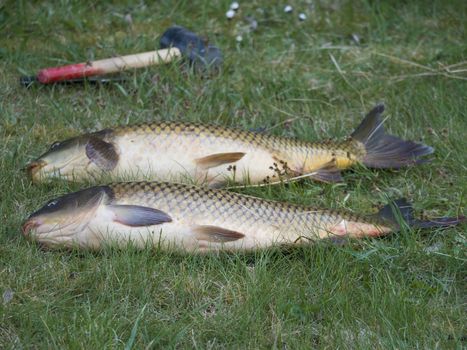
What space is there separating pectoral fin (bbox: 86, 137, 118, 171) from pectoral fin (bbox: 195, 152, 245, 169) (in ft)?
1.64

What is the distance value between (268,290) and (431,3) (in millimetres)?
4628

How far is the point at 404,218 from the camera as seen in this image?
478 centimetres

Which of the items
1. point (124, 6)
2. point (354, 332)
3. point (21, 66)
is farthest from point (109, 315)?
point (124, 6)

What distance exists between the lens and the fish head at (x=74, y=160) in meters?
5.18

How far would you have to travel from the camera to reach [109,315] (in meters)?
3.98

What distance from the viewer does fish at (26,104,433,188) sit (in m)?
5.21

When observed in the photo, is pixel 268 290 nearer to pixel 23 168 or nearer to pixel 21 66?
pixel 23 168

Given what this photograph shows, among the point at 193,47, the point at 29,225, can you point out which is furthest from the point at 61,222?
the point at 193,47

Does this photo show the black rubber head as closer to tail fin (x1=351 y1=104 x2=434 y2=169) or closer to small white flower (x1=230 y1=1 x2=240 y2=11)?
A: small white flower (x1=230 y1=1 x2=240 y2=11)

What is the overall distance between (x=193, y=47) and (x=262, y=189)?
1799 mm

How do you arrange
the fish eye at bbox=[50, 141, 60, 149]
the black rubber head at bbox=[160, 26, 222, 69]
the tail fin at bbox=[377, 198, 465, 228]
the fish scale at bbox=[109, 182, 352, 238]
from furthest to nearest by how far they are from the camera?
the black rubber head at bbox=[160, 26, 222, 69] < the fish eye at bbox=[50, 141, 60, 149] < the tail fin at bbox=[377, 198, 465, 228] < the fish scale at bbox=[109, 182, 352, 238]

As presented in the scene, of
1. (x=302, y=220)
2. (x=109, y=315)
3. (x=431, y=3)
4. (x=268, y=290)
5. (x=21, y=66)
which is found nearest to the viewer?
(x=109, y=315)

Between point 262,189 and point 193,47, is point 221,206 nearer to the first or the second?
point 262,189

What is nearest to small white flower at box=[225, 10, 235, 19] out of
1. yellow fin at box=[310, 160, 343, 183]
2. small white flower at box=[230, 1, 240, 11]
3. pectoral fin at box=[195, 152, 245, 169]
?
small white flower at box=[230, 1, 240, 11]
